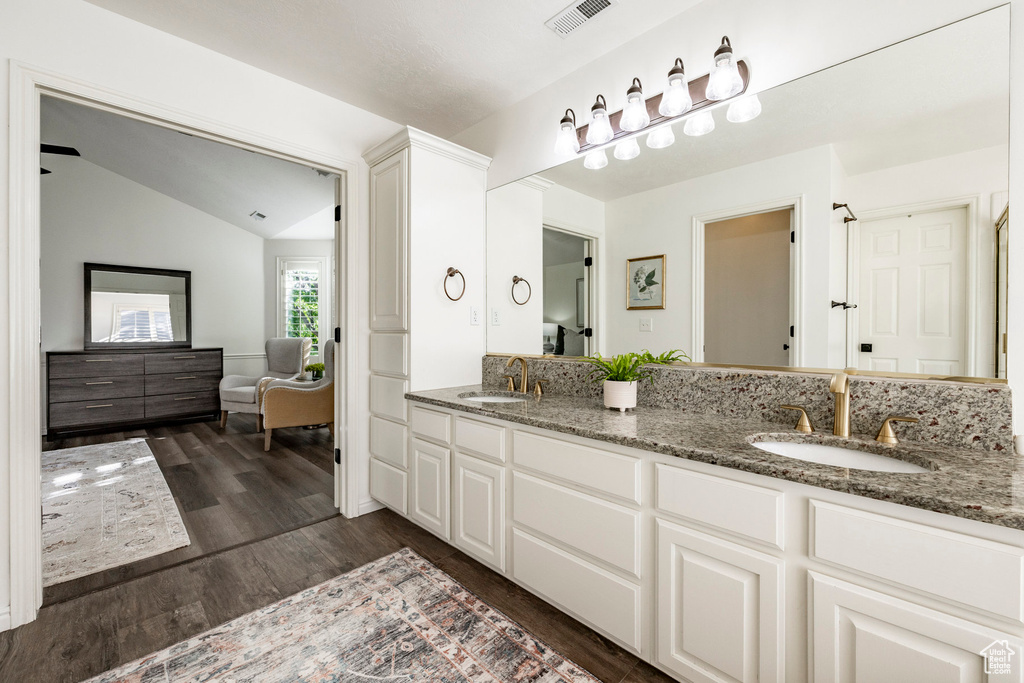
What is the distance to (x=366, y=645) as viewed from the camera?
1.60 m

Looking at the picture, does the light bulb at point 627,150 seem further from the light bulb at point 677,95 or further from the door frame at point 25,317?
the door frame at point 25,317

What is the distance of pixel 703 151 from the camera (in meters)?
1.85

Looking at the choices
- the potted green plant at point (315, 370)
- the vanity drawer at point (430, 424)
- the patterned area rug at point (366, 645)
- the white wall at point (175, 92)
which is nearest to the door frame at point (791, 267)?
the vanity drawer at point (430, 424)

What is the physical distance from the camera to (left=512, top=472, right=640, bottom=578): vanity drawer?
1.44 meters

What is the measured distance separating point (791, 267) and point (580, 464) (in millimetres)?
A: 1030

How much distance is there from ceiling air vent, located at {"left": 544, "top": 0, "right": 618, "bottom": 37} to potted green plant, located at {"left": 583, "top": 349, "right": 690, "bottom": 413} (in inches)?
56.7

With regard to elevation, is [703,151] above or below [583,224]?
above

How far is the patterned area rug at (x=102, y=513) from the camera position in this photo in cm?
223

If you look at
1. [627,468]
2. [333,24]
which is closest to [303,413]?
[333,24]

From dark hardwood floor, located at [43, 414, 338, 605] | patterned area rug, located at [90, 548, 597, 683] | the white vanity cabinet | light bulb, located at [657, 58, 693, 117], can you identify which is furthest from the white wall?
light bulb, located at [657, 58, 693, 117]

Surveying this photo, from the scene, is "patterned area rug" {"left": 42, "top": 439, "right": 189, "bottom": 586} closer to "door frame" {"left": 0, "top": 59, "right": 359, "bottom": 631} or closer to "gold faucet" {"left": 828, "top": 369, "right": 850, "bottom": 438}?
"door frame" {"left": 0, "top": 59, "right": 359, "bottom": 631}

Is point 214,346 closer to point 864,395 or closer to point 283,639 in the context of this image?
point 283,639

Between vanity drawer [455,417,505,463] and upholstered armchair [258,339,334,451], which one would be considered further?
upholstered armchair [258,339,334,451]

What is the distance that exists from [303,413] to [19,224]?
9.25ft
